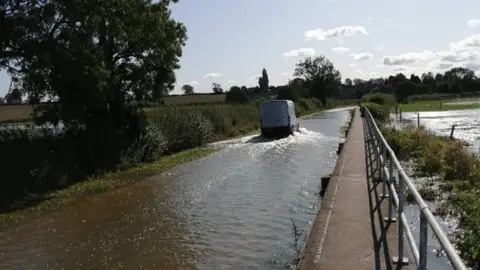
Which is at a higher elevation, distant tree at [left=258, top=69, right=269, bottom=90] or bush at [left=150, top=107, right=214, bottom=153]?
distant tree at [left=258, top=69, right=269, bottom=90]

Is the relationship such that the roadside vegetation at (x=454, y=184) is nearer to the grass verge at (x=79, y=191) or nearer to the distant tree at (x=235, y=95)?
the grass verge at (x=79, y=191)

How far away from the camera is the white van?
33.1 metres

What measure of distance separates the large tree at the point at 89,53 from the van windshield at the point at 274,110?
10737 millimetres

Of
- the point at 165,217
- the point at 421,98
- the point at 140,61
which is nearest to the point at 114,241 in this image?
the point at 165,217

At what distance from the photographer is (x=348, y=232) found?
25.6 ft

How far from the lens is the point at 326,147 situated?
85.4 feet

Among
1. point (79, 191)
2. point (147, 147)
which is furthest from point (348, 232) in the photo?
point (147, 147)

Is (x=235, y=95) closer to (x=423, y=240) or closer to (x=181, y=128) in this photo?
(x=181, y=128)

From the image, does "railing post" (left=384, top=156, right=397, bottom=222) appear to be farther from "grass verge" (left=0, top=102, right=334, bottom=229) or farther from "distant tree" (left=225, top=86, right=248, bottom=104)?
"distant tree" (left=225, top=86, right=248, bottom=104)

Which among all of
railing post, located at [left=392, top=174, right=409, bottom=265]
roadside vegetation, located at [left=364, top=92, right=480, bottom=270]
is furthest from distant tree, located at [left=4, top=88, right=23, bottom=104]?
railing post, located at [left=392, top=174, right=409, bottom=265]

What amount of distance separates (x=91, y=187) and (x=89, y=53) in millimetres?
4248

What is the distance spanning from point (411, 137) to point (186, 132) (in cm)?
1256

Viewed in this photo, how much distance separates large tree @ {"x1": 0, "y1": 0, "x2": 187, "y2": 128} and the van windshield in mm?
10737

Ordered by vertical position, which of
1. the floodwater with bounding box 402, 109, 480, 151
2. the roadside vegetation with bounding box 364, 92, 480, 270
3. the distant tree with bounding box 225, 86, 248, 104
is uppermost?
the distant tree with bounding box 225, 86, 248, 104
